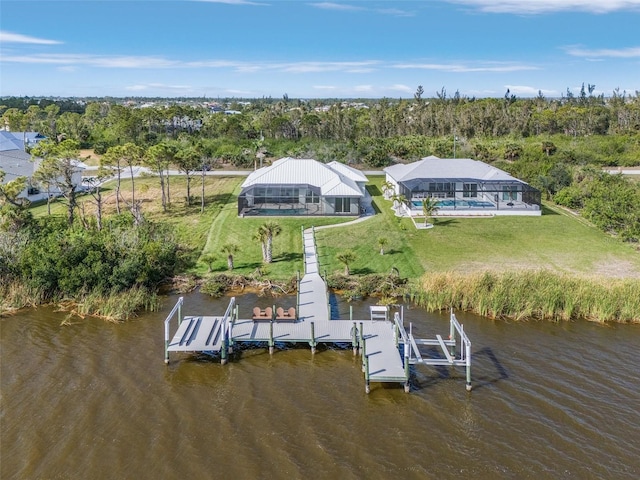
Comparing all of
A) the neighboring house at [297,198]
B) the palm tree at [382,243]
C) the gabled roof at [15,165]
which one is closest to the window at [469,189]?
the neighboring house at [297,198]

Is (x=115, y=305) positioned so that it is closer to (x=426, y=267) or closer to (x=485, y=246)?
(x=426, y=267)

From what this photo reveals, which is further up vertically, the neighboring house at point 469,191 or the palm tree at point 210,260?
the neighboring house at point 469,191

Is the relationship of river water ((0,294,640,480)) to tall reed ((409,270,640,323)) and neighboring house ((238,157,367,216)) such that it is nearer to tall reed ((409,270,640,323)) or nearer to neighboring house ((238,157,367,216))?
tall reed ((409,270,640,323))

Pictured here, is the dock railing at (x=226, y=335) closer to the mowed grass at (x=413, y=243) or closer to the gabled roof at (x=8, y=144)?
the mowed grass at (x=413, y=243)

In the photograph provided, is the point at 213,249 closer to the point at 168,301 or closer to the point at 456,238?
the point at 168,301

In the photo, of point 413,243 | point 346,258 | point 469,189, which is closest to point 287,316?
point 346,258

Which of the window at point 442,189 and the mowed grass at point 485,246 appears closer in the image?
the mowed grass at point 485,246
